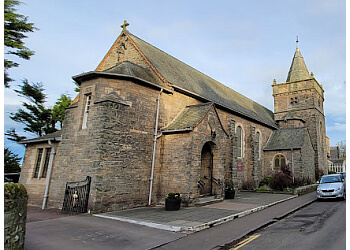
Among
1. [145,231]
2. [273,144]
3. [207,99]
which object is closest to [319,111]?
[273,144]

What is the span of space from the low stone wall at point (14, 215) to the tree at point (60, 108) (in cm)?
2731

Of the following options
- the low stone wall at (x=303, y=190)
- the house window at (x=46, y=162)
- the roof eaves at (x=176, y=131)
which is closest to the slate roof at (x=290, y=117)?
the low stone wall at (x=303, y=190)

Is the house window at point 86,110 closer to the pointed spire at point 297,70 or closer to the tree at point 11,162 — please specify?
the tree at point 11,162

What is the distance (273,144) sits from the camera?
2589cm

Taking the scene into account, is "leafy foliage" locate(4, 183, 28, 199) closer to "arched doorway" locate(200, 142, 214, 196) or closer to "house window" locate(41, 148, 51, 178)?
"house window" locate(41, 148, 51, 178)

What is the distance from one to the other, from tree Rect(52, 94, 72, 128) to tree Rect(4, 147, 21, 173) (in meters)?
6.31

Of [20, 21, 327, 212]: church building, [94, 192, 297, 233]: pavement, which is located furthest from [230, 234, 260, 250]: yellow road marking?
[20, 21, 327, 212]: church building

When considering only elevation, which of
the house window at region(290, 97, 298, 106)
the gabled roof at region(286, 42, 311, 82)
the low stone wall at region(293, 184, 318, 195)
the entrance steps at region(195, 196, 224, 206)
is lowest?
the entrance steps at region(195, 196, 224, 206)

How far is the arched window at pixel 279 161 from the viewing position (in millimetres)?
24114

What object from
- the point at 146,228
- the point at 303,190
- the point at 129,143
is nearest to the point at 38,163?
the point at 129,143

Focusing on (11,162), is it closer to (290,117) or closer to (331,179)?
(331,179)

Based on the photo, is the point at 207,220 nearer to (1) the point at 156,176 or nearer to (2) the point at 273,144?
(1) the point at 156,176

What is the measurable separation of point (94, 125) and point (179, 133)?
474 cm

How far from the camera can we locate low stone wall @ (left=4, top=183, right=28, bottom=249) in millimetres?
4777
